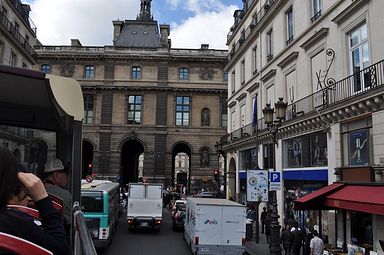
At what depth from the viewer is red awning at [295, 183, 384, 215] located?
12.5 metres

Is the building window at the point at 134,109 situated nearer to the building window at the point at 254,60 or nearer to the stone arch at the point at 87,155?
the stone arch at the point at 87,155

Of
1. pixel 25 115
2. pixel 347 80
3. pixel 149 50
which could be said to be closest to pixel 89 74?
pixel 149 50

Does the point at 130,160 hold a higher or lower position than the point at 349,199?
higher

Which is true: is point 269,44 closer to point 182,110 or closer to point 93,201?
point 93,201

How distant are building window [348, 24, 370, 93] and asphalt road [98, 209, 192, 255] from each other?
34.1 feet

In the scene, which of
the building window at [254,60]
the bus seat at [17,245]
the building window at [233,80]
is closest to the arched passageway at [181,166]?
the building window at [233,80]

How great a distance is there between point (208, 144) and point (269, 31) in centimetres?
3108

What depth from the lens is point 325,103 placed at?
733 inches

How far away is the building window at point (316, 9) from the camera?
20694 millimetres

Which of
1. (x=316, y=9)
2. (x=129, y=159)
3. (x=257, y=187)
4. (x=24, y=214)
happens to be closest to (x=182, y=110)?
(x=129, y=159)

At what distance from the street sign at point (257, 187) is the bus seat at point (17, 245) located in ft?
54.0

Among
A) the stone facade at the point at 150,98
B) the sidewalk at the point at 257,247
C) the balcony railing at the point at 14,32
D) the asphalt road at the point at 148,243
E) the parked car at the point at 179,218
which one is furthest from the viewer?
the stone facade at the point at 150,98

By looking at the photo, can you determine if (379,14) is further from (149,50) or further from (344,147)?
(149,50)

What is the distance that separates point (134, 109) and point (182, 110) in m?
6.87
